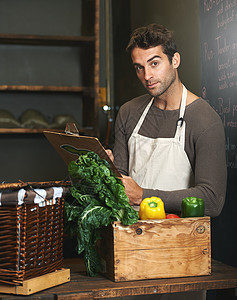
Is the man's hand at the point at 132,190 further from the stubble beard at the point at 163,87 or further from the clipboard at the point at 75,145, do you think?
the stubble beard at the point at 163,87

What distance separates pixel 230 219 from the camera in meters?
2.10

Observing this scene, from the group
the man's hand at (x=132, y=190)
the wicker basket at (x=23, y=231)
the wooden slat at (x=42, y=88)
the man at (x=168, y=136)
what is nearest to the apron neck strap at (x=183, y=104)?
the man at (x=168, y=136)

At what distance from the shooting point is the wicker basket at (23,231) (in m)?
1.25

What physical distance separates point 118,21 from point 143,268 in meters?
3.04

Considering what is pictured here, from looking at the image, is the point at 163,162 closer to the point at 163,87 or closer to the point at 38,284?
the point at 163,87

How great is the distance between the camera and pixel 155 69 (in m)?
2.19

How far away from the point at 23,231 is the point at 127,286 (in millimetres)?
351

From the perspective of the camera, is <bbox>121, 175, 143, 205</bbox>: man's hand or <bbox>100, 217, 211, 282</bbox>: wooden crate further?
<bbox>121, 175, 143, 205</bbox>: man's hand

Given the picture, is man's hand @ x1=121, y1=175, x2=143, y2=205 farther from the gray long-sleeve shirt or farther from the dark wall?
the dark wall

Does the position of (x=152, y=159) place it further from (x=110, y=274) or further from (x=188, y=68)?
(x=110, y=274)

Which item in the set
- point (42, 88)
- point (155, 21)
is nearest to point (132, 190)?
point (155, 21)

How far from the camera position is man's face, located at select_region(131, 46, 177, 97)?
7.14ft

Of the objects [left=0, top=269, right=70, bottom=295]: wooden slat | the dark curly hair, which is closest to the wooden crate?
[left=0, top=269, right=70, bottom=295]: wooden slat

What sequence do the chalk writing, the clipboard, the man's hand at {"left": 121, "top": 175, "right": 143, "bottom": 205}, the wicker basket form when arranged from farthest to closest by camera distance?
the chalk writing
the man's hand at {"left": 121, "top": 175, "right": 143, "bottom": 205}
the clipboard
the wicker basket
